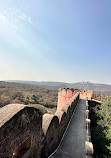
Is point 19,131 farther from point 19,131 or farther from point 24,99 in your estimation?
point 24,99

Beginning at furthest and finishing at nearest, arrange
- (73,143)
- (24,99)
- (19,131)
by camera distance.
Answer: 1. (24,99)
2. (73,143)
3. (19,131)

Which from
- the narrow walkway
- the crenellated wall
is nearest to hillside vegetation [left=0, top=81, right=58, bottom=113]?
the narrow walkway

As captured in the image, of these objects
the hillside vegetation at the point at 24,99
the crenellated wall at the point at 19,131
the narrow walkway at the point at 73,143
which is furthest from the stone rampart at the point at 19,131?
the hillside vegetation at the point at 24,99

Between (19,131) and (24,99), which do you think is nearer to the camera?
(19,131)

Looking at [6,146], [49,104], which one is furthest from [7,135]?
[49,104]

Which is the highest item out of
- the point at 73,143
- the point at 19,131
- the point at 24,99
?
the point at 19,131

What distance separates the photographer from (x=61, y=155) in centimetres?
378

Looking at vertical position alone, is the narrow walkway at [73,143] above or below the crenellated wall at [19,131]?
below

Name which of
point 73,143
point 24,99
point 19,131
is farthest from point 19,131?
point 24,99

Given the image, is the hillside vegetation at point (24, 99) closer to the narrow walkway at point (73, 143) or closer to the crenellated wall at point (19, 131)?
the narrow walkway at point (73, 143)

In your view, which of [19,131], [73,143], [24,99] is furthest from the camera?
[24,99]

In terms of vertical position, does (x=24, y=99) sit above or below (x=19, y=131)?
below

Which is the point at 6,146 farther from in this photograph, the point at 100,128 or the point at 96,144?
the point at 100,128

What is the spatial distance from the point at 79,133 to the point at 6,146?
17.0ft
